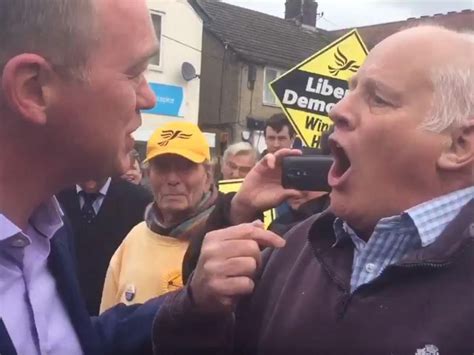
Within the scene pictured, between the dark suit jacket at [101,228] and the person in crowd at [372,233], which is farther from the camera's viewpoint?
the dark suit jacket at [101,228]

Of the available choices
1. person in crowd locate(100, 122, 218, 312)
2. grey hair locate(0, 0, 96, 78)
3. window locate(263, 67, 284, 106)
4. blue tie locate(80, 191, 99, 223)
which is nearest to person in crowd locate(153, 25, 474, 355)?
grey hair locate(0, 0, 96, 78)

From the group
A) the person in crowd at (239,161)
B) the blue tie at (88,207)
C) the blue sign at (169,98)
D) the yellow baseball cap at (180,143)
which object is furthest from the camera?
the blue sign at (169,98)

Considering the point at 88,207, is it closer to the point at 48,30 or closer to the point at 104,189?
the point at 104,189

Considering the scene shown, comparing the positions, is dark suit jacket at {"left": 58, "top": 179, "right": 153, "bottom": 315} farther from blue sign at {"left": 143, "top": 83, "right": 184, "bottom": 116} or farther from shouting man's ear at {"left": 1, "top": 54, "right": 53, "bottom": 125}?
blue sign at {"left": 143, "top": 83, "right": 184, "bottom": 116}

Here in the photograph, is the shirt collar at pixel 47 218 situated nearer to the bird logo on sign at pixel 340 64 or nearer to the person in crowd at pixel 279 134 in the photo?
the bird logo on sign at pixel 340 64

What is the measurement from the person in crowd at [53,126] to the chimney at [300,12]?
25.1 meters

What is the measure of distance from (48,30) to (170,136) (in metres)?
2.23

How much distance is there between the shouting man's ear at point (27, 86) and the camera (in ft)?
4.37

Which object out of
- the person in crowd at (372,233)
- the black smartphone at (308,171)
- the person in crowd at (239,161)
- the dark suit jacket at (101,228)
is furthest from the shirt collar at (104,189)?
the person in crowd at (372,233)

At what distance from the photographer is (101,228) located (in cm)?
380

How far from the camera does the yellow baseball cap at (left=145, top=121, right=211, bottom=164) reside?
11.5 ft

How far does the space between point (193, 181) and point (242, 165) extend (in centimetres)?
213

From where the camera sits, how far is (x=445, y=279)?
1411 millimetres

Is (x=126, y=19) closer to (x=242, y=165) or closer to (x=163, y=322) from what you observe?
(x=163, y=322)
